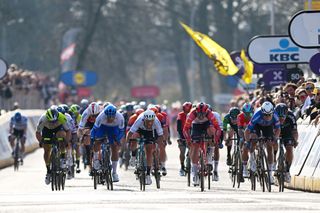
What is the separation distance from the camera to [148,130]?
2748 cm

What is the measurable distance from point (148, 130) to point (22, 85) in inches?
890

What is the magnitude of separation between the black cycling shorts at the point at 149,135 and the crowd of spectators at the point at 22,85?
13.0 m

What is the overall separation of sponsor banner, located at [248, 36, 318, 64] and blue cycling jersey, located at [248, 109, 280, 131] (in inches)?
344

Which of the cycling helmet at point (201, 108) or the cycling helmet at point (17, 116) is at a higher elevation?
the cycling helmet at point (201, 108)

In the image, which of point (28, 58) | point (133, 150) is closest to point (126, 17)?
point (28, 58)

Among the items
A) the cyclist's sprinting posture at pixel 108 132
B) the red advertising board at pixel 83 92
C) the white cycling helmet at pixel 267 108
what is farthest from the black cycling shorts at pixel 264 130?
the red advertising board at pixel 83 92

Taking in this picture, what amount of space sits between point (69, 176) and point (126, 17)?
51.7 m

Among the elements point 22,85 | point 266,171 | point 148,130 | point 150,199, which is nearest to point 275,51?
point 148,130

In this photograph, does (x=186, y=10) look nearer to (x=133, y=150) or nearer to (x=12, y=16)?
(x=12, y=16)

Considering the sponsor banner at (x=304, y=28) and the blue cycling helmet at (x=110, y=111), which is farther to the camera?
the blue cycling helmet at (x=110, y=111)

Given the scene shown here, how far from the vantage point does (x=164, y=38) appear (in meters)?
96.2

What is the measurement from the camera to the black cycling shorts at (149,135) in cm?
2733

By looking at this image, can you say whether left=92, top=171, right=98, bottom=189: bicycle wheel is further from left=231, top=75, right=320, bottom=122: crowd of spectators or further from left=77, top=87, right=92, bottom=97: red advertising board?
left=77, top=87, right=92, bottom=97: red advertising board

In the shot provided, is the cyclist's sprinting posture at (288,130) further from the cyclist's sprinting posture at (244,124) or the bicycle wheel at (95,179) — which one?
the bicycle wheel at (95,179)
